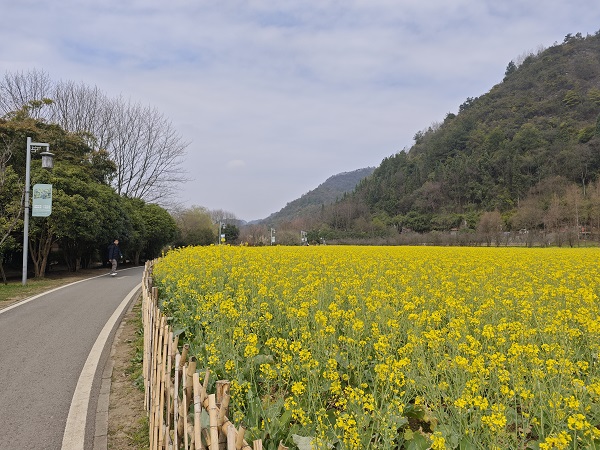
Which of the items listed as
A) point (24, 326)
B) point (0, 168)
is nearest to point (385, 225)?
point (0, 168)

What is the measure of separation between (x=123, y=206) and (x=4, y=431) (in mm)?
19903

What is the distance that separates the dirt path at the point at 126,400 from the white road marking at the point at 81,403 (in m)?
0.22

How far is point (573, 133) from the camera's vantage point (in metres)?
53.2

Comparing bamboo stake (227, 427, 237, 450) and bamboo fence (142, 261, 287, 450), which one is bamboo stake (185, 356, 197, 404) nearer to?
bamboo fence (142, 261, 287, 450)

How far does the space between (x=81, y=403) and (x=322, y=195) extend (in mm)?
123426

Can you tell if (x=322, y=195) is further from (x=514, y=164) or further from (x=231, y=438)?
(x=231, y=438)

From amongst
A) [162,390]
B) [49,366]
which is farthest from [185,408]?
[49,366]

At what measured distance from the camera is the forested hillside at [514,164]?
44991 millimetres

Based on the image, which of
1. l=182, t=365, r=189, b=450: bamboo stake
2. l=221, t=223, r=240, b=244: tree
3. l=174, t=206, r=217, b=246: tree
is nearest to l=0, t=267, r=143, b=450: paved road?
l=182, t=365, r=189, b=450: bamboo stake

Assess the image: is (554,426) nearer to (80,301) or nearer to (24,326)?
(24,326)

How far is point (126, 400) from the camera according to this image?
4.19 m

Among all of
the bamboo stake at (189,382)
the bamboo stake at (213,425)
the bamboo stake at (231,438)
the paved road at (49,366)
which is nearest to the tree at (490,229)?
the paved road at (49,366)

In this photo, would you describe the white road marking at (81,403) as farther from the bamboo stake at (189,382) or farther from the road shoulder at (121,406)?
the bamboo stake at (189,382)

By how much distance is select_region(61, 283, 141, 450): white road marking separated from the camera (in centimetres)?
338
